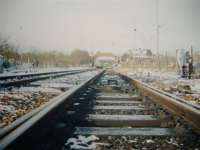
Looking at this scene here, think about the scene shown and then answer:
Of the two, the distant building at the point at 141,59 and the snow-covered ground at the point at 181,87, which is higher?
the distant building at the point at 141,59

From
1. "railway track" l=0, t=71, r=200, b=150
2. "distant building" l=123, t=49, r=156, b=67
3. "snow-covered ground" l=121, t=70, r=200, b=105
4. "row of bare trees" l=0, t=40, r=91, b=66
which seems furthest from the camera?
"distant building" l=123, t=49, r=156, b=67

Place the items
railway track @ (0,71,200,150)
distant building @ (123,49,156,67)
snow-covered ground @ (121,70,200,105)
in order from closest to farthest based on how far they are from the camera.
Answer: railway track @ (0,71,200,150) < snow-covered ground @ (121,70,200,105) < distant building @ (123,49,156,67)

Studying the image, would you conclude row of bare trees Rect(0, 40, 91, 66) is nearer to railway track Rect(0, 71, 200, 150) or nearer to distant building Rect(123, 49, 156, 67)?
distant building Rect(123, 49, 156, 67)

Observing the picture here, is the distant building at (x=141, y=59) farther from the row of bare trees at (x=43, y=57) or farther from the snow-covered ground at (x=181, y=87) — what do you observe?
the snow-covered ground at (x=181, y=87)

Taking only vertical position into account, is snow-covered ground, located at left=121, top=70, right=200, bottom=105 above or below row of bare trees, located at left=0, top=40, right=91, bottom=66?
below

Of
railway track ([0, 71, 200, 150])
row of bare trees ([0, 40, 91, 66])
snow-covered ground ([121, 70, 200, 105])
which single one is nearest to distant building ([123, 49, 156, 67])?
row of bare trees ([0, 40, 91, 66])

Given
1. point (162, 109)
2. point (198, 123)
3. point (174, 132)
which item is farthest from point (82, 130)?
point (162, 109)

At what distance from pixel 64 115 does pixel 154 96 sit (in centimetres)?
313

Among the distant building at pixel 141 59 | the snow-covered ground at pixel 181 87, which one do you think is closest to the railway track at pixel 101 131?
the snow-covered ground at pixel 181 87

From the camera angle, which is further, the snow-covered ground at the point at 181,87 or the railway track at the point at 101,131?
the snow-covered ground at the point at 181,87

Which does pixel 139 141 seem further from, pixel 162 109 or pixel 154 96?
pixel 154 96

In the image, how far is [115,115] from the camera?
5715mm

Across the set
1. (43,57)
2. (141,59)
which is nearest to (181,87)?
(43,57)

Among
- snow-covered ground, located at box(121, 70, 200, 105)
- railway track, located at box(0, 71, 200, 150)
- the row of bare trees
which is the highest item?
the row of bare trees
